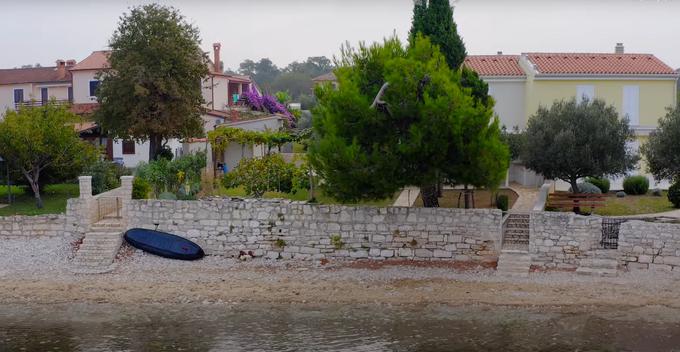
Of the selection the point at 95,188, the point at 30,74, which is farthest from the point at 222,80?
the point at 95,188

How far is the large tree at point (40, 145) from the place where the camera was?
1352 inches

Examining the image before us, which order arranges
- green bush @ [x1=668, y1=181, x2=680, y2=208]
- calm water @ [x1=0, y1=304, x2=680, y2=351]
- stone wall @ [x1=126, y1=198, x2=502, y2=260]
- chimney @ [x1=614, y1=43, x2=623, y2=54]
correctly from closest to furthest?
calm water @ [x1=0, y1=304, x2=680, y2=351]
stone wall @ [x1=126, y1=198, x2=502, y2=260]
green bush @ [x1=668, y1=181, x2=680, y2=208]
chimney @ [x1=614, y1=43, x2=623, y2=54]

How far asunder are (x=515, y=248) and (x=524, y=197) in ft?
24.6

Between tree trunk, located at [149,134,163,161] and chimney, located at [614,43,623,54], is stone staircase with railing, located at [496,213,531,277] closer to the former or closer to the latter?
tree trunk, located at [149,134,163,161]

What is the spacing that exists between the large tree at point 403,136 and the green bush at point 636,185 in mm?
11084

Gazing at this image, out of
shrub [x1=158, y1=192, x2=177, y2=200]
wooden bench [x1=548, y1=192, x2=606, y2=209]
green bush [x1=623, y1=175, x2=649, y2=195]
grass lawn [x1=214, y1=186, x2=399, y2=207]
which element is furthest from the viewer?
green bush [x1=623, y1=175, x2=649, y2=195]

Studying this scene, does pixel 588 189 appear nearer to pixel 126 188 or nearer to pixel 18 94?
pixel 126 188

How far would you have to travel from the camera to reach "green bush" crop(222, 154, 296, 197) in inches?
1385

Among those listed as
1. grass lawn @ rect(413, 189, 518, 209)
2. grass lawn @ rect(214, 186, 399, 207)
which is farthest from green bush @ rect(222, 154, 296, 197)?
grass lawn @ rect(413, 189, 518, 209)

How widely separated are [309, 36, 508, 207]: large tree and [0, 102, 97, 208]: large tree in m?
13.4

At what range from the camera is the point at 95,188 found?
35.3 m

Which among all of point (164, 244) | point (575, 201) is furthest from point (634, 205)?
point (164, 244)

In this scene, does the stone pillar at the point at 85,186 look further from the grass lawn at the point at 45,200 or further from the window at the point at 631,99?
the window at the point at 631,99

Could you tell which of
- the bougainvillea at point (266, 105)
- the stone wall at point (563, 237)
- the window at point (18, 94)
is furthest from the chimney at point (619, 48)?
the window at point (18, 94)
